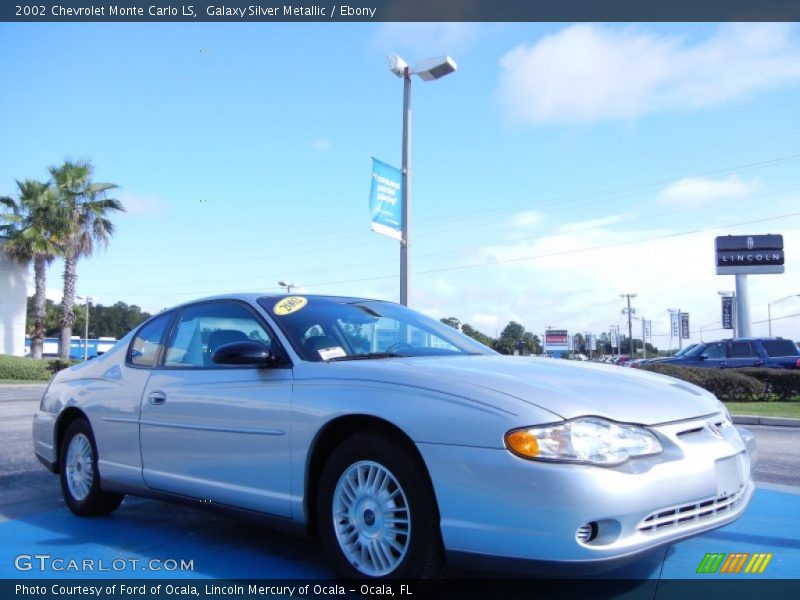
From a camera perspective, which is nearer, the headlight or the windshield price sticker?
the headlight

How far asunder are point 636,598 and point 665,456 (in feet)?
2.68

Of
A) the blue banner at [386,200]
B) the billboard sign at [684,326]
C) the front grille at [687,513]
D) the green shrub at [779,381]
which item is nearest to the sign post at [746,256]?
the green shrub at [779,381]

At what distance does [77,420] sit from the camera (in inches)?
212

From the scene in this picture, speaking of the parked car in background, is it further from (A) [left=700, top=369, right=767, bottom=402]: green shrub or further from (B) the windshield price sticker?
(B) the windshield price sticker

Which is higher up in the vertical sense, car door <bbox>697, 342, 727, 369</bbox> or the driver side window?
the driver side window

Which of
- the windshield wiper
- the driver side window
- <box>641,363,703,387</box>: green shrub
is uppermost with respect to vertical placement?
the driver side window

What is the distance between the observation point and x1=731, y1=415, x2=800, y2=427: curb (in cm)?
1203

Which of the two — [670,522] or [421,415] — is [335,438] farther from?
[670,522]

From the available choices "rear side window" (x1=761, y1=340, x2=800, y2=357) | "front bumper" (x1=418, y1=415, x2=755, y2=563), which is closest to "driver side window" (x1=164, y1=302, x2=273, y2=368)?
"front bumper" (x1=418, y1=415, x2=755, y2=563)

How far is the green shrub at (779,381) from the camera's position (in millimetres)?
17266

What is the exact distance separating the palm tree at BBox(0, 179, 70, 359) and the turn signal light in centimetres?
3401

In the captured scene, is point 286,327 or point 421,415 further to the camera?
point 286,327

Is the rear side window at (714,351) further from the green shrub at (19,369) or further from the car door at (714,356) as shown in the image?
the green shrub at (19,369)

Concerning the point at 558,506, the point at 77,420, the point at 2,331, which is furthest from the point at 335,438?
→ the point at 2,331
